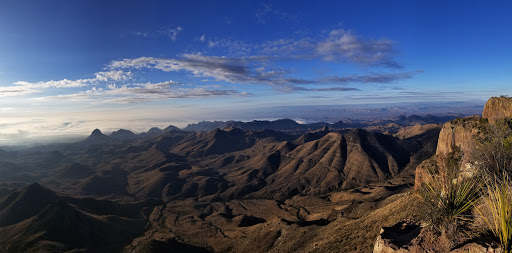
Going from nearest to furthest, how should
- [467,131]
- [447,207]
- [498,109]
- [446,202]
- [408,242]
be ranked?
[446,202] < [447,207] < [408,242] < [498,109] < [467,131]

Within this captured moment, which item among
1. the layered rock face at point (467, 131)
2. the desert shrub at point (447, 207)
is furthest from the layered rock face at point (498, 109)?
the desert shrub at point (447, 207)

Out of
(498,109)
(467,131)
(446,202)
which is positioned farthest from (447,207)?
(467,131)

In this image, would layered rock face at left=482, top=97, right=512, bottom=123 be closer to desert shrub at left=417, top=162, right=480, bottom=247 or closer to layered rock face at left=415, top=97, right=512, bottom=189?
layered rock face at left=415, top=97, right=512, bottom=189

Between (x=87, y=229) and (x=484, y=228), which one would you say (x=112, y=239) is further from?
(x=484, y=228)

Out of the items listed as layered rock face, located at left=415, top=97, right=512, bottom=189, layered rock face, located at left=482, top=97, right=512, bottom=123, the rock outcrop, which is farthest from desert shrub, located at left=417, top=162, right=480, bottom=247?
layered rock face, located at left=482, top=97, right=512, bottom=123

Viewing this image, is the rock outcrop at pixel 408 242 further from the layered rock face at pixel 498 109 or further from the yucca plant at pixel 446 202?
the layered rock face at pixel 498 109

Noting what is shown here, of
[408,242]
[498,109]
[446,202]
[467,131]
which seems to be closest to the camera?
[446,202]

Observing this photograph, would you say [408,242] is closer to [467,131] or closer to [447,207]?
[447,207]

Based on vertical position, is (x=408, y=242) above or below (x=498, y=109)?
below
